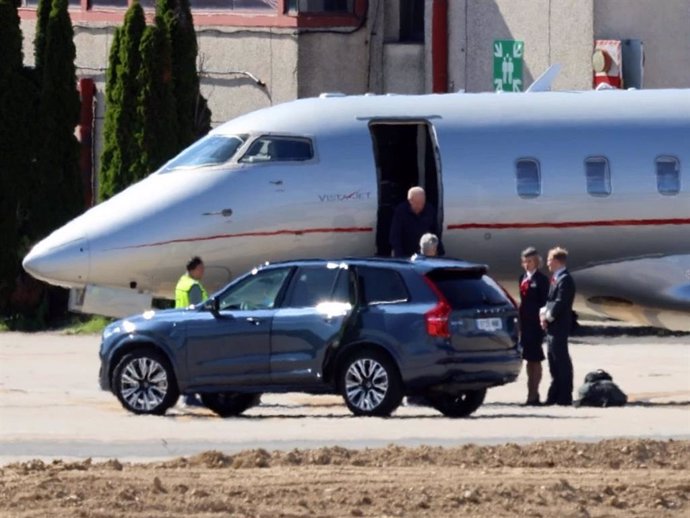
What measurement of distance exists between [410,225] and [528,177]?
1714 millimetres

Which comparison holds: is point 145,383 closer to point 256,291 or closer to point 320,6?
point 256,291

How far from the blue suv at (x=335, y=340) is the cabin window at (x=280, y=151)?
4.08m

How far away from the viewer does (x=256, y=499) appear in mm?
14117

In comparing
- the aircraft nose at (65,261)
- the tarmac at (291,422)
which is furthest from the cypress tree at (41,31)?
the aircraft nose at (65,261)

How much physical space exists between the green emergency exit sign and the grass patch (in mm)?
8170

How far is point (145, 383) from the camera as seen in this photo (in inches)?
860

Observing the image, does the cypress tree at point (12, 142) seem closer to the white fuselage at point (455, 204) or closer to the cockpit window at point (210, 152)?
the white fuselage at point (455, 204)

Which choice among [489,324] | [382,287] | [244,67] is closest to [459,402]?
[489,324]

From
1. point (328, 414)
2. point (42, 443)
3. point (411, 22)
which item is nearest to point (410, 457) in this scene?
point (42, 443)

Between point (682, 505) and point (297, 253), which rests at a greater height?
point (297, 253)

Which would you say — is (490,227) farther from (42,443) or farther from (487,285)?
(42,443)

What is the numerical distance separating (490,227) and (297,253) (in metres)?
2.41

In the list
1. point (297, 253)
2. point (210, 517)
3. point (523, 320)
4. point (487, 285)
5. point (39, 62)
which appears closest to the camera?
point (210, 517)

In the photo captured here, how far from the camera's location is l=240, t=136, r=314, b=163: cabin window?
1025 inches
